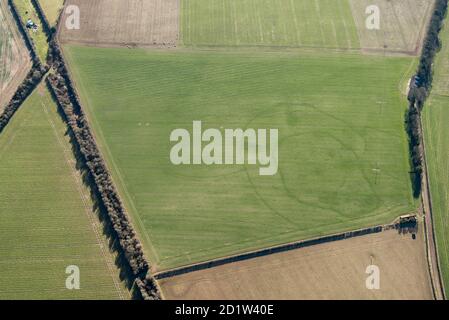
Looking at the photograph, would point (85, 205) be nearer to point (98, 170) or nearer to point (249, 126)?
point (98, 170)

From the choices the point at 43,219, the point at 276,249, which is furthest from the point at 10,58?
the point at 276,249

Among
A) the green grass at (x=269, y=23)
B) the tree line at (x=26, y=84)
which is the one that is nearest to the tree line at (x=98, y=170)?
the tree line at (x=26, y=84)

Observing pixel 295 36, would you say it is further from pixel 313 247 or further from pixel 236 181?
pixel 313 247

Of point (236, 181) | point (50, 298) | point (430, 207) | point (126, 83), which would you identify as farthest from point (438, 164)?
point (50, 298)

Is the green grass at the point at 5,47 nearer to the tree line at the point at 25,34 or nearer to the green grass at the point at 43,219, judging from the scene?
the tree line at the point at 25,34

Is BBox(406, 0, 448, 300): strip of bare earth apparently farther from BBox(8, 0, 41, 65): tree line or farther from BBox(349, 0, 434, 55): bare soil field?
BBox(8, 0, 41, 65): tree line

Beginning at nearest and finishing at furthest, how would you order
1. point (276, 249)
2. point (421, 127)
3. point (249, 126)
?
point (276, 249) → point (249, 126) → point (421, 127)

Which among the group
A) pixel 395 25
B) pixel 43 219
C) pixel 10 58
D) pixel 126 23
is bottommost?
pixel 43 219

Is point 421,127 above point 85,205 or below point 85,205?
above
